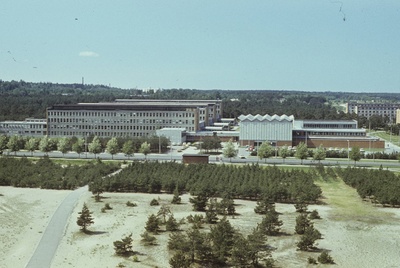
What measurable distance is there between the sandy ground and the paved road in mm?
415

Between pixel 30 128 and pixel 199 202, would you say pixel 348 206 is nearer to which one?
pixel 199 202

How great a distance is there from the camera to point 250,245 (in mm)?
27141

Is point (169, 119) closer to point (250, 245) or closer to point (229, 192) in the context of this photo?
point (229, 192)

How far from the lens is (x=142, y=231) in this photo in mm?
33406

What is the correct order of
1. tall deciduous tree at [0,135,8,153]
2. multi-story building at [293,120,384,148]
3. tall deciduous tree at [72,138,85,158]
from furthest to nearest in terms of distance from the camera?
multi-story building at [293,120,384,148] → tall deciduous tree at [0,135,8,153] → tall deciduous tree at [72,138,85,158]

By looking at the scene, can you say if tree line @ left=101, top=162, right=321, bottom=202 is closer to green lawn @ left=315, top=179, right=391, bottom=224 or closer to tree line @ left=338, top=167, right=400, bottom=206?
green lawn @ left=315, top=179, right=391, bottom=224

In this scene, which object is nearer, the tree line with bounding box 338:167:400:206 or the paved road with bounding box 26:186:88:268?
the paved road with bounding box 26:186:88:268

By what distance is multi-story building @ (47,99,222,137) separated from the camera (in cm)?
8812

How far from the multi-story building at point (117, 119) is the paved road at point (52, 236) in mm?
45501

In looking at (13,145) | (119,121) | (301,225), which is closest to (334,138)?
(119,121)

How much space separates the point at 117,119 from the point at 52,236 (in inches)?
2279

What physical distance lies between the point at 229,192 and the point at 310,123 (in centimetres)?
5872

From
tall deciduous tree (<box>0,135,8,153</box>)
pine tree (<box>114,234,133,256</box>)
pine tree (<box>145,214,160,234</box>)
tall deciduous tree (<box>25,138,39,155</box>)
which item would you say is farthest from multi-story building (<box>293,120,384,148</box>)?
pine tree (<box>114,234,133,256</box>)

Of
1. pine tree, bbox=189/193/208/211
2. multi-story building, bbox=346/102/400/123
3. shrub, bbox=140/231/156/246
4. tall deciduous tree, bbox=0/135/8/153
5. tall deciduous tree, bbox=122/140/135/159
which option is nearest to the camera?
shrub, bbox=140/231/156/246
